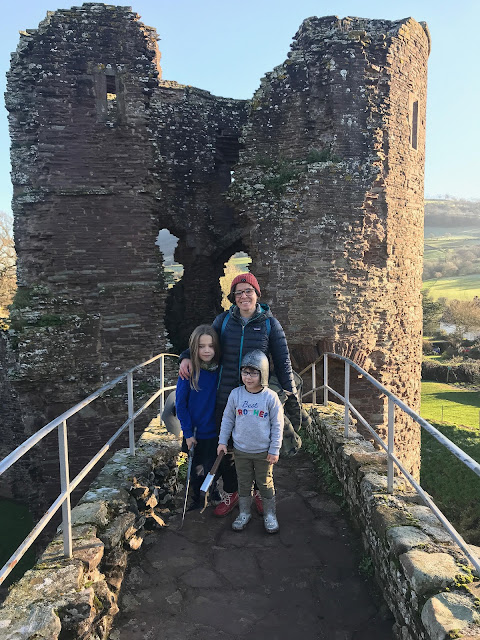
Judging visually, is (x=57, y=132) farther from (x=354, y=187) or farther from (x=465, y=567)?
(x=465, y=567)

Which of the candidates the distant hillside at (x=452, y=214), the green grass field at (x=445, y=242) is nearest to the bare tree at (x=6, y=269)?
the green grass field at (x=445, y=242)

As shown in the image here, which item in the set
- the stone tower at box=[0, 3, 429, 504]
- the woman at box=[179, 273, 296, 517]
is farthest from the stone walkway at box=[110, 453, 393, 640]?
the stone tower at box=[0, 3, 429, 504]

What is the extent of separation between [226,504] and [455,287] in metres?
67.6

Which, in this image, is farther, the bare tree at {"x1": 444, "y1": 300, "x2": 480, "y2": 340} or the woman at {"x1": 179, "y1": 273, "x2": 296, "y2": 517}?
the bare tree at {"x1": 444, "y1": 300, "x2": 480, "y2": 340}

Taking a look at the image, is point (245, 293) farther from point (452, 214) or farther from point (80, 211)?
point (452, 214)

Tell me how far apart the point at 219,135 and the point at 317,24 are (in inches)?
144

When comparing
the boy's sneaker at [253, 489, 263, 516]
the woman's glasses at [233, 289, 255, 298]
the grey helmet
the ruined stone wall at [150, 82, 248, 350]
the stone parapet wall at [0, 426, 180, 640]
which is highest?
the ruined stone wall at [150, 82, 248, 350]

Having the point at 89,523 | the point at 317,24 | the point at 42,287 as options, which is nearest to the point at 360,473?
the point at 89,523

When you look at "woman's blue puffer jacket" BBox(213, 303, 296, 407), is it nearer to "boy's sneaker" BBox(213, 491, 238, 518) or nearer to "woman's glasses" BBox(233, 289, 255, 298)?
"woman's glasses" BBox(233, 289, 255, 298)

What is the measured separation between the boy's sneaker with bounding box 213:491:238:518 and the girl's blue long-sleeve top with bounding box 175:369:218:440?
62 centimetres

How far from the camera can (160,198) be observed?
11211mm

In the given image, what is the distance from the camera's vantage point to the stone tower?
9.97 metres

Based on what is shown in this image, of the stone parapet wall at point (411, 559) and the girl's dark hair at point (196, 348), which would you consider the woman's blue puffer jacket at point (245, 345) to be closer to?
the girl's dark hair at point (196, 348)

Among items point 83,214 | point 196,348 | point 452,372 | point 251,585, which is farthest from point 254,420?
point 452,372
